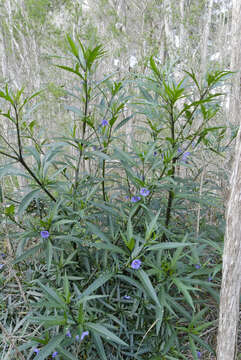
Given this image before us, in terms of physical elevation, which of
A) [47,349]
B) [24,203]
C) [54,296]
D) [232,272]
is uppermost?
[24,203]

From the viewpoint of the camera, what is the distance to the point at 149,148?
4.55ft

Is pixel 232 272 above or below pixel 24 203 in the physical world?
below

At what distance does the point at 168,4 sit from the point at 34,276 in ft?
15.1

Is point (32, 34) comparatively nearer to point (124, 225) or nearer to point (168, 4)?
point (168, 4)

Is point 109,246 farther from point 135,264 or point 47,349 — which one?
point 47,349

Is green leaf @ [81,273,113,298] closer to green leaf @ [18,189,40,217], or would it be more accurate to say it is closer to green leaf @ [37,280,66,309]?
green leaf @ [37,280,66,309]

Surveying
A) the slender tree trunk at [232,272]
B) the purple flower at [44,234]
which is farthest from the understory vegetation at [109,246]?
the slender tree trunk at [232,272]

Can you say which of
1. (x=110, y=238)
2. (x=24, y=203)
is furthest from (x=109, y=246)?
(x=24, y=203)

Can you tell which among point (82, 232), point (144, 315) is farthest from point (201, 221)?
point (82, 232)

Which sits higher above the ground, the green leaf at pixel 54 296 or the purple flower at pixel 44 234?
the purple flower at pixel 44 234

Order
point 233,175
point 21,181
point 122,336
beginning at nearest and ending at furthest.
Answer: point 233,175, point 122,336, point 21,181

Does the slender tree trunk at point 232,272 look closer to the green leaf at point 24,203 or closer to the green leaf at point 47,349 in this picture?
the green leaf at point 47,349

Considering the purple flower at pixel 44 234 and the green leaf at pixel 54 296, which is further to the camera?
the purple flower at pixel 44 234

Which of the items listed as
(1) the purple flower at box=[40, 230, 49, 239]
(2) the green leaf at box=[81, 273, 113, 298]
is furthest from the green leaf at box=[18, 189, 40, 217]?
(2) the green leaf at box=[81, 273, 113, 298]
